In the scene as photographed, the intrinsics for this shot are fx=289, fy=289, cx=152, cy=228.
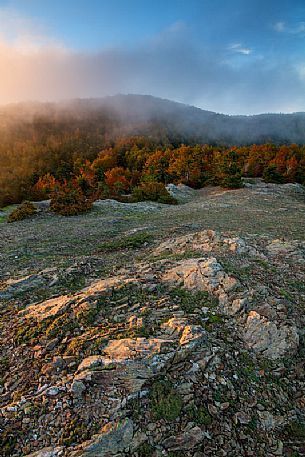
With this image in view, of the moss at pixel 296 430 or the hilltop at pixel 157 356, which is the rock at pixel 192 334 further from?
the moss at pixel 296 430

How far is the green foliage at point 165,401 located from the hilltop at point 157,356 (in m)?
0.02

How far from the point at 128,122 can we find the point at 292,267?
137890 mm

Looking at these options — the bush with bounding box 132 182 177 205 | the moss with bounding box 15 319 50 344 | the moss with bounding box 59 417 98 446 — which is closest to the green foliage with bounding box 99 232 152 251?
the moss with bounding box 15 319 50 344

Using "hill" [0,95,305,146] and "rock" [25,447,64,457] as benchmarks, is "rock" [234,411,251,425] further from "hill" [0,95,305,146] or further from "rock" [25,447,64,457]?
"hill" [0,95,305,146]

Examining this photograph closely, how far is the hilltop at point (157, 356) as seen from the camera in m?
4.14

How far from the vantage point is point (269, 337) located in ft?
19.4

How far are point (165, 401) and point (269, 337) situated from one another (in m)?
2.66

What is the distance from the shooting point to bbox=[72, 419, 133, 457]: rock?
12.6ft

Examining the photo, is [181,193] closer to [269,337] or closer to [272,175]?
[272,175]

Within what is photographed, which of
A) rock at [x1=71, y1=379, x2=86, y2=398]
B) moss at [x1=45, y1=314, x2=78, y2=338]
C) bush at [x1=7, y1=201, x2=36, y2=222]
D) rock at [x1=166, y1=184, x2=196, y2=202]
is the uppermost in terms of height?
rock at [x1=71, y1=379, x2=86, y2=398]

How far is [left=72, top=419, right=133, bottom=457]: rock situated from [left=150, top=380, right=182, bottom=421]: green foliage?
1.45 ft

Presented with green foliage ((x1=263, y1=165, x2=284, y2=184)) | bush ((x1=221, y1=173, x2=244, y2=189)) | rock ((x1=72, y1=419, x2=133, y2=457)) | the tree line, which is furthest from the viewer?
green foliage ((x1=263, y1=165, x2=284, y2=184))

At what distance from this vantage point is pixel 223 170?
40.6 metres

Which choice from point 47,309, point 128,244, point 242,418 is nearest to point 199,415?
point 242,418
